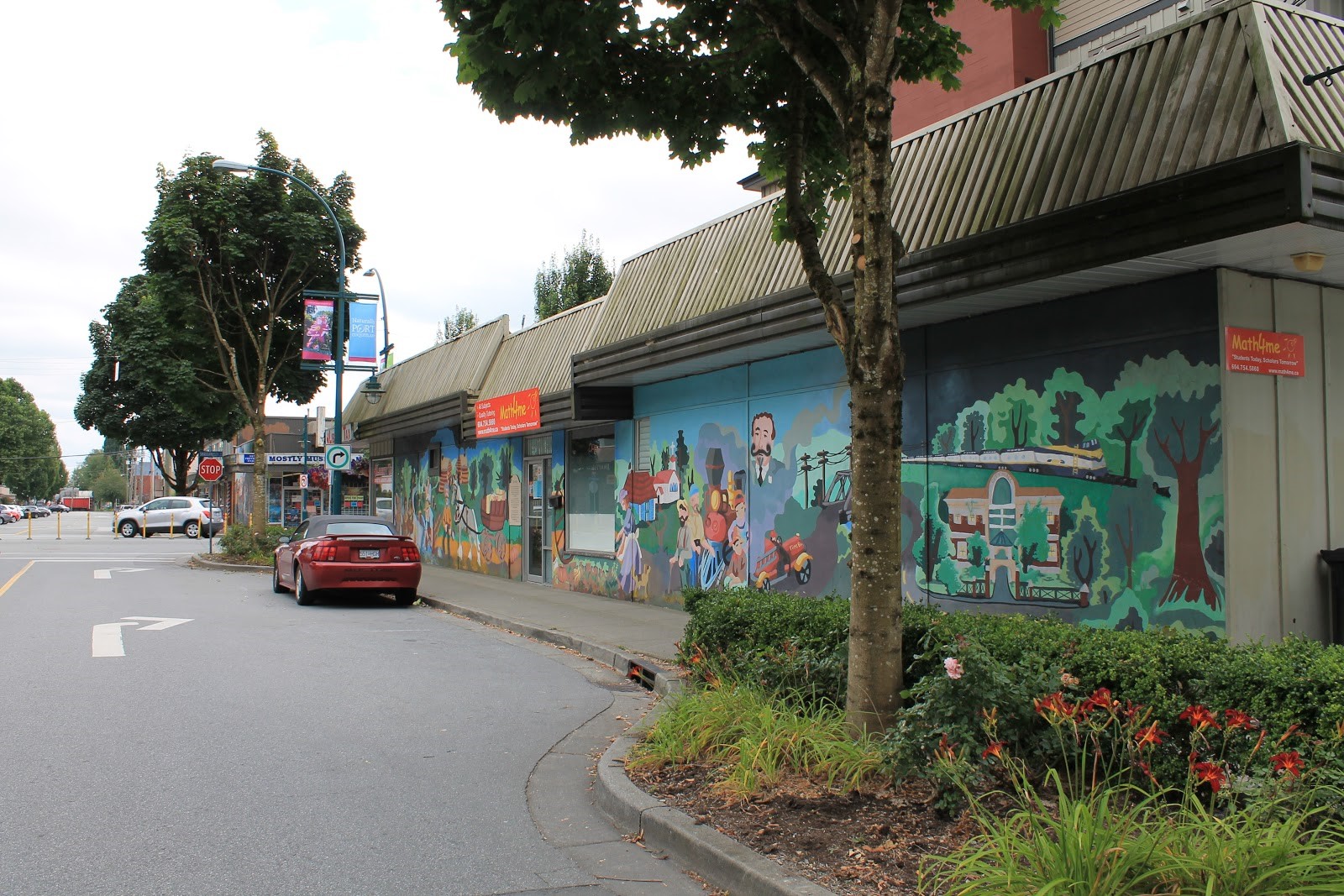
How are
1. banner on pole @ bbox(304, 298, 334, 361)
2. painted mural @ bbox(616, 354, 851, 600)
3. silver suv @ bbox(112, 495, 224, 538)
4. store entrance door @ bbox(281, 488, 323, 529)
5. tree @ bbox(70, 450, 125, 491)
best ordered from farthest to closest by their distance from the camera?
tree @ bbox(70, 450, 125, 491)
silver suv @ bbox(112, 495, 224, 538)
store entrance door @ bbox(281, 488, 323, 529)
banner on pole @ bbox(304, 298, 334, 361)
painted mural @ bbox(616, 354, 851, 600)

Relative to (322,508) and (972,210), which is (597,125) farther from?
(322,508)

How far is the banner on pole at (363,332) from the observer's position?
2353cm

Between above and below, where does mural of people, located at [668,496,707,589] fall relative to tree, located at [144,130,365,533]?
below

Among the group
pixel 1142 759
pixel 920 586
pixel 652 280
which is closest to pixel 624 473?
pixel 652 280

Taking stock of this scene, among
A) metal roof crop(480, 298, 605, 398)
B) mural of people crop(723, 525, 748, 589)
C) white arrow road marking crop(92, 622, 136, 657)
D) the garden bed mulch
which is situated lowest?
white arrow road marking crop(92, 622, 136, 657)

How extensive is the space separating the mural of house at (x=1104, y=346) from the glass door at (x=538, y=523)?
6.77m

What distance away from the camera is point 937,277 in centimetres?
838

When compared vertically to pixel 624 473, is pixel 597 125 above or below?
above

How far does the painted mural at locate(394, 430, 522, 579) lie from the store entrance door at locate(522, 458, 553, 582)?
0.27 m

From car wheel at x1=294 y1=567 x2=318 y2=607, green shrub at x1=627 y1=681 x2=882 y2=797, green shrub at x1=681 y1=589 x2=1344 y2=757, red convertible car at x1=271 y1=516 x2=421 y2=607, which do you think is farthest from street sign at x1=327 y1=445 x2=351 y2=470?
green shrub at x1=627 y1=681 x2=882 y2=797

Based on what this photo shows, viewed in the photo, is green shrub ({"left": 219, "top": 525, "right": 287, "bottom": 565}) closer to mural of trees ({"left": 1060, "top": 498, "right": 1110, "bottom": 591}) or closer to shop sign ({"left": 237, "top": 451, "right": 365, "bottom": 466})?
shop sign ({"left": 237, "top": 451, "right": 365, "bottom": 466})

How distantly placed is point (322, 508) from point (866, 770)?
37827 millimetres

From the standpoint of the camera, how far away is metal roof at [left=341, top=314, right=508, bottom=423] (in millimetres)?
20859

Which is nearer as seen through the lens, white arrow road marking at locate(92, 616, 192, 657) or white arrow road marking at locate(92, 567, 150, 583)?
white arrow road marking at locate(92, 616, 192, 657)
